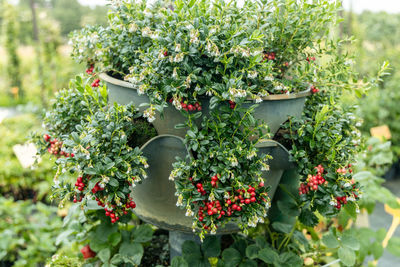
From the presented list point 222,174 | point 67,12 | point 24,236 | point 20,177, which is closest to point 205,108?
point 222,174

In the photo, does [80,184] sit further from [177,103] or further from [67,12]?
[67,12]

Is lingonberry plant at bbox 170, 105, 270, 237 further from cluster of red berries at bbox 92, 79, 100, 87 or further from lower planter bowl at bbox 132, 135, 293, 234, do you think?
cluster of red berries at bbox 92, 79, 100, 87

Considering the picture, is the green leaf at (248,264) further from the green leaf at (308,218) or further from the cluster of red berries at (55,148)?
the cluster of red berries at (55,148)

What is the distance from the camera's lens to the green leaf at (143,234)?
1.09 metres

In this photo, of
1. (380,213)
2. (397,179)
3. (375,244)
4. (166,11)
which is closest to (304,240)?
(375,244)

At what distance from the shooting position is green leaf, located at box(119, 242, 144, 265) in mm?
1040

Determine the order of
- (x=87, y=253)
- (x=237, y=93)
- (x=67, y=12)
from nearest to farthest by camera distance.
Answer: (x=237, y=93) < (x=87, y=253) < (x=67, y=12)

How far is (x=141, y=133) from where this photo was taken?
0.91 meters

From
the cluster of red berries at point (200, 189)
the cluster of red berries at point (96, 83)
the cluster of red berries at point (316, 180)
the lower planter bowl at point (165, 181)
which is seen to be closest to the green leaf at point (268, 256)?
the lower planter bowl at point (165, 181)

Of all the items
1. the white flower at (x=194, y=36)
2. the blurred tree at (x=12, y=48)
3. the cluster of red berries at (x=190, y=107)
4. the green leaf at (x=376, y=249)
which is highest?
the white flower at (x=194, y=36)

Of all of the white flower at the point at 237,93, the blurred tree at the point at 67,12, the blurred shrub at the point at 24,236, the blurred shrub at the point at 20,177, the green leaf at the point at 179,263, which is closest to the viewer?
the white flower at the point at 237,93

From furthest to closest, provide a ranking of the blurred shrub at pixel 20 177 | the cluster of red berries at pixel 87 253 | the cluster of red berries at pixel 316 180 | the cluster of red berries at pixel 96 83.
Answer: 1. the blurred shrub at pixel 20 177
2. the cluster of red berries at pixel 87 253
3. the cluster of red berries at pixel 96 83
4. the cluster of red berries at pixel 316 180

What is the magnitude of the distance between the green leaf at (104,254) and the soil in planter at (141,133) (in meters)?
0.38

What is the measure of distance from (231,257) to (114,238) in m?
0.39
